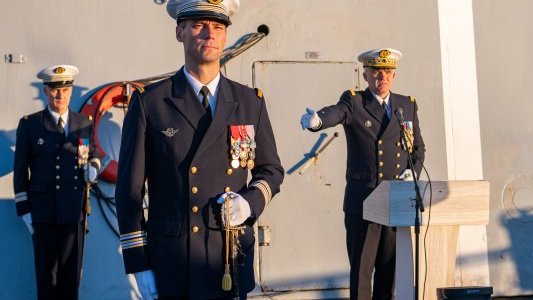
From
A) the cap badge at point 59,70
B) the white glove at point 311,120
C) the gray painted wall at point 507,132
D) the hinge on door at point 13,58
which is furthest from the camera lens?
the gray painted wall at point 507,132

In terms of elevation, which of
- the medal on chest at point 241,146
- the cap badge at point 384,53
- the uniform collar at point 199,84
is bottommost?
the medal on chest at point 241,146

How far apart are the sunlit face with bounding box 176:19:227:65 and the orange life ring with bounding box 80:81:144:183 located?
2.96m

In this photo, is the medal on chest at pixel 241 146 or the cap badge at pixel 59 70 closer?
the medal on chest at pixel 241 146

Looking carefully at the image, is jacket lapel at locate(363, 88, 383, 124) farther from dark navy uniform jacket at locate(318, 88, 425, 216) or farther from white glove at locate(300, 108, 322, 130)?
white glove at locate(300, 108, 322, 130)

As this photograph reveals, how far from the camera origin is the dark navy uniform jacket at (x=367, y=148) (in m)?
4.82

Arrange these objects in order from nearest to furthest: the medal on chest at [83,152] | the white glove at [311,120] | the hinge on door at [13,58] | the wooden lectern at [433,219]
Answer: the wooden lectern at [433,219] → the white glove at [311,120] → the medal on chest at [83,152] → the hinge on door at [13,58]

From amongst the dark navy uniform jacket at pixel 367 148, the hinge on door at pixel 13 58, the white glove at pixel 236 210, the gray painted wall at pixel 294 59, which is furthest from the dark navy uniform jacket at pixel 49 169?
the white glove at pixel 236 210

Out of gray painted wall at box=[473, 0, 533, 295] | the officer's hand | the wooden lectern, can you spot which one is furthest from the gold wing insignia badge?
gray painted wall at box=[473, 0, 533, 295]

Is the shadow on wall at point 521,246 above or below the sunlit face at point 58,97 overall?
below

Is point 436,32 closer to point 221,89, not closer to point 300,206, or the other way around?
point 300,206

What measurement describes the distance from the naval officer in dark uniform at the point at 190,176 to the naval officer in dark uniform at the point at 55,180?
2810 millimetres

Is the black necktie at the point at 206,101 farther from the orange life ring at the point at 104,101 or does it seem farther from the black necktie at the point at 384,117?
the orange life ring at the point at 104,101

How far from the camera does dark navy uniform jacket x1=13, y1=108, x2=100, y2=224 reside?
528 cm

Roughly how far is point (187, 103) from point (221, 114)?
137mm
